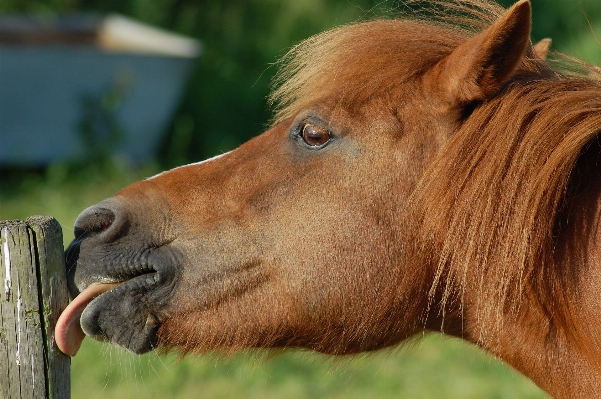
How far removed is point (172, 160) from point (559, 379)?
23.2 feet

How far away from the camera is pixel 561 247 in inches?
77.1

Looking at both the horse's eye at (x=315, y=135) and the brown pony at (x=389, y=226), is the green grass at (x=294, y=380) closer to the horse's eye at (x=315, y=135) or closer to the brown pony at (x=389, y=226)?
the brown pony at (x=389, y=226)

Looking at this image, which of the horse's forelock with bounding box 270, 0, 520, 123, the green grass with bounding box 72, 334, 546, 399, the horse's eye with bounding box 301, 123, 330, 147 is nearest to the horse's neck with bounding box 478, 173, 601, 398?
the horse's forelock with bounding box 270, 0, 520, 123

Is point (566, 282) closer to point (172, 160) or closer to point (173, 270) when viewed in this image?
point (173, 270)

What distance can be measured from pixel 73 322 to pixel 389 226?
2.94ft

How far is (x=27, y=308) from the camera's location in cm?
189

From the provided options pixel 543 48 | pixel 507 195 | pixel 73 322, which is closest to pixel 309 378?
pixel 543 48

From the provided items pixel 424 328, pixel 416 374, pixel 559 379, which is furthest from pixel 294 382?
pixel 559 379

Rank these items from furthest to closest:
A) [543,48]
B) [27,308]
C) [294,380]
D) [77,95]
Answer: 1. [77,95]
2. [294,380]
3. [543,48]
4. [27,308]

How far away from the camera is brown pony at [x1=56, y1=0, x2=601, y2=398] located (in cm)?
195

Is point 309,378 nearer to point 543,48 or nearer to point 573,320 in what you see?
point 543,48

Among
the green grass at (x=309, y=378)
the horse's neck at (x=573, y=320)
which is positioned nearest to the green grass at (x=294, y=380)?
the green grass at (x=309, y=378)

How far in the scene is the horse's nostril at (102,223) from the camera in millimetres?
2119

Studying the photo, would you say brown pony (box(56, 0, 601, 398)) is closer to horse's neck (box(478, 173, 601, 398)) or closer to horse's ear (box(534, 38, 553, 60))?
horse's neck (box(478, 173, 601, 398))
